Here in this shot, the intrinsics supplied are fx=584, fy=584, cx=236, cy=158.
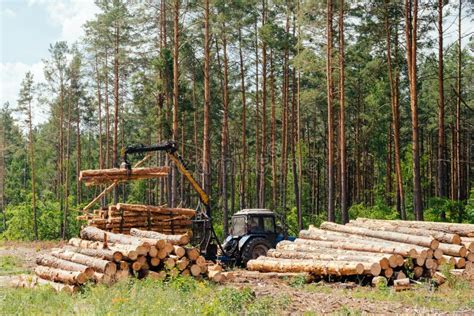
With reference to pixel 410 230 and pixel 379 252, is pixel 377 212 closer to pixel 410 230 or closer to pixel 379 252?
pixel 410 230

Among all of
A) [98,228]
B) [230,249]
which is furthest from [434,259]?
[98,228]

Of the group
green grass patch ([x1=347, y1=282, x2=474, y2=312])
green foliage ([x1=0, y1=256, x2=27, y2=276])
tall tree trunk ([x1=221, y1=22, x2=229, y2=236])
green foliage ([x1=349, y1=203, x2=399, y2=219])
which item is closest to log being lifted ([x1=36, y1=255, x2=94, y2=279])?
green foliage ([x1=0, y1=256, x2=27, y2=276])

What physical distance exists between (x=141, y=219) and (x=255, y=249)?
146 inches

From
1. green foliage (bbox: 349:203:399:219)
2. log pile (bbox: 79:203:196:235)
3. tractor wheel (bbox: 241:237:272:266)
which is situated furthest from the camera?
green foliage (bbox: 349:203:399:219)

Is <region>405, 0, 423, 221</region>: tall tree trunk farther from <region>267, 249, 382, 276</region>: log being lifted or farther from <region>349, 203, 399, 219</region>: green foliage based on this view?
<region>349, 203, 399, 219</region>: green foliage

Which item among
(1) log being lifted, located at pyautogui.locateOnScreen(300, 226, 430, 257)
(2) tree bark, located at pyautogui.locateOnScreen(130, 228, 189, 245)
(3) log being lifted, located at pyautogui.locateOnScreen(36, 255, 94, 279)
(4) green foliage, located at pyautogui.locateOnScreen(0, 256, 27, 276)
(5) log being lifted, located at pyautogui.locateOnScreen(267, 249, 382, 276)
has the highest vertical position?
(2) tree bark, located at pyautogui.locateOnScreen(130, 228, 189, 245)

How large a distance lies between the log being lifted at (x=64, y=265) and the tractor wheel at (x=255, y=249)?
5981 millimetres

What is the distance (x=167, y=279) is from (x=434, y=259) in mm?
6726

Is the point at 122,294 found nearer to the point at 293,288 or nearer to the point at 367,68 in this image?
the point at 293,288

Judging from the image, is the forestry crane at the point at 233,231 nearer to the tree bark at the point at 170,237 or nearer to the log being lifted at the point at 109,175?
the log being lifted at the point at 109,175

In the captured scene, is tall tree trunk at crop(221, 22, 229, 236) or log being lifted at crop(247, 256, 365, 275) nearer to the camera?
log being lifted at crop(247, 256, 365, 275)

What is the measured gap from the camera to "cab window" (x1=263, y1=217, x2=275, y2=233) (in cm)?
1896

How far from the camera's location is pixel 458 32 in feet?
100

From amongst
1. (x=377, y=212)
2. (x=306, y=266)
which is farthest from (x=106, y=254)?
(x=377, y=212)
